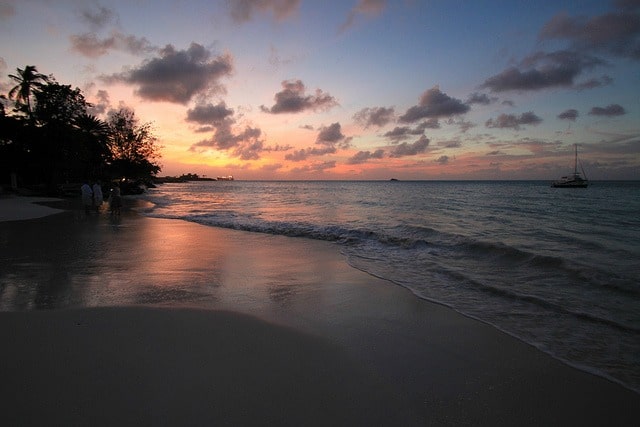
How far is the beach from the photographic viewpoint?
2822mm

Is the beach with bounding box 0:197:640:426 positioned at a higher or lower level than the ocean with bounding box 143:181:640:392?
higher

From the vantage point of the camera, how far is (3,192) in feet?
105

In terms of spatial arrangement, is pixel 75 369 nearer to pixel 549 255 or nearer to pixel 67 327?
pixel 67 327

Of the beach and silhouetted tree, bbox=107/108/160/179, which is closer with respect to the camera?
the beach

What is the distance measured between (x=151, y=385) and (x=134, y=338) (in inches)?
44.6

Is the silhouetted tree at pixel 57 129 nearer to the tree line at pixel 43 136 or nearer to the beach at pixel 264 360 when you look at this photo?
the tree line at pixel 43 136

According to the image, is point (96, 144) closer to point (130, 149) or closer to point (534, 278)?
point (130, 149)

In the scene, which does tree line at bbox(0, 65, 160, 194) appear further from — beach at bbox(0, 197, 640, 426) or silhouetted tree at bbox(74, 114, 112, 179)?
beach at bbox(0, 197, 640, 426)

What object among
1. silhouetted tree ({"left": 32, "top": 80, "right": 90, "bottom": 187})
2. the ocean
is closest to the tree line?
silhouetted tree ({"left": 32, "top": 80, "right": 90, "bottom": 187})

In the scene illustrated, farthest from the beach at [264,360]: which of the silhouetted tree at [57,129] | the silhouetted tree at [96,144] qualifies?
the silhouetted tree at [96,144]

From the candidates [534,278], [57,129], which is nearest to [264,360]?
[534,278]

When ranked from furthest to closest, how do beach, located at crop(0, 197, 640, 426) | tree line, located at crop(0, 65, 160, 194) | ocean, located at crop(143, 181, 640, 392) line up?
tree line, located at crop(0, 65, 160, 194) < ocean, located at crop(143, 181, 640, 392) < beach, located at crop(0, 197, 640, 426)

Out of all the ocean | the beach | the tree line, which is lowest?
the ocean

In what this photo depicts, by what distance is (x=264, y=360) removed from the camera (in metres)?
3.63
